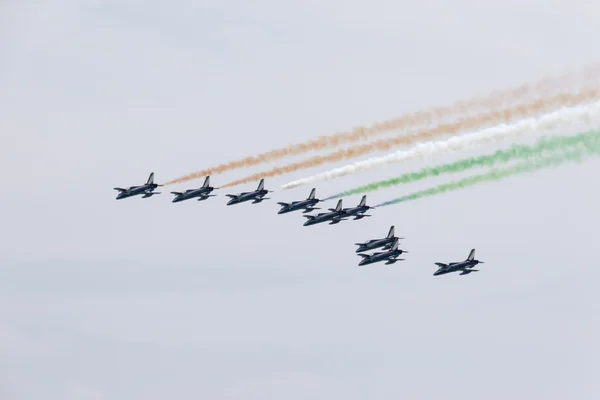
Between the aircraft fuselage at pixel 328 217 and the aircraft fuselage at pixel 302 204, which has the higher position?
the aircraft fuselage at pixel 302 204

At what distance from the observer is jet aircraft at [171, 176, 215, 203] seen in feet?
363

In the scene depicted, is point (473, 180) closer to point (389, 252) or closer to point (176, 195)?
point (389, 252)

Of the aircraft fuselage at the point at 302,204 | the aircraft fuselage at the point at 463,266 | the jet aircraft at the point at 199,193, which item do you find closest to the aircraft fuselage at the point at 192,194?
the jet aircraft at the point at 199,193

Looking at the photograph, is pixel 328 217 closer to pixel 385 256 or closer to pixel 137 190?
pixel 385 256

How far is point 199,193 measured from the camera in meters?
111

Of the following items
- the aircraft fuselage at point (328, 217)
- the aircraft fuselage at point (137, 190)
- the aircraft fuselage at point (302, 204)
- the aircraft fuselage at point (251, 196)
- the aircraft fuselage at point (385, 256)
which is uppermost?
the aircraft fuselage at point (137, 190)

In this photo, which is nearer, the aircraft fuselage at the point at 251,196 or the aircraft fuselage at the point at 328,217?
the aircraft fuselage at the point at 328,217

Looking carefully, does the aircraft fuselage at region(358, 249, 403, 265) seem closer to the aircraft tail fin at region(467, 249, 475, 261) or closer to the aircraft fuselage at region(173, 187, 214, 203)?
the aircraft tail fin at region(467, 249, 475, 261)

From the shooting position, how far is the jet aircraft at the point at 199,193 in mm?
110688

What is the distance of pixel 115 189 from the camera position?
369 ft

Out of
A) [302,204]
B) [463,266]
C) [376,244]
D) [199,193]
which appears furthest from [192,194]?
[463,266]

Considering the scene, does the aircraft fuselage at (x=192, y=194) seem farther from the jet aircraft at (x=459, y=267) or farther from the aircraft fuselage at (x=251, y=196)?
the jet aircraft at (x=459, y=267)

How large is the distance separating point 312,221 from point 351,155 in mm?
11851

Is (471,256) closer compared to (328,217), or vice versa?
(328,217)
